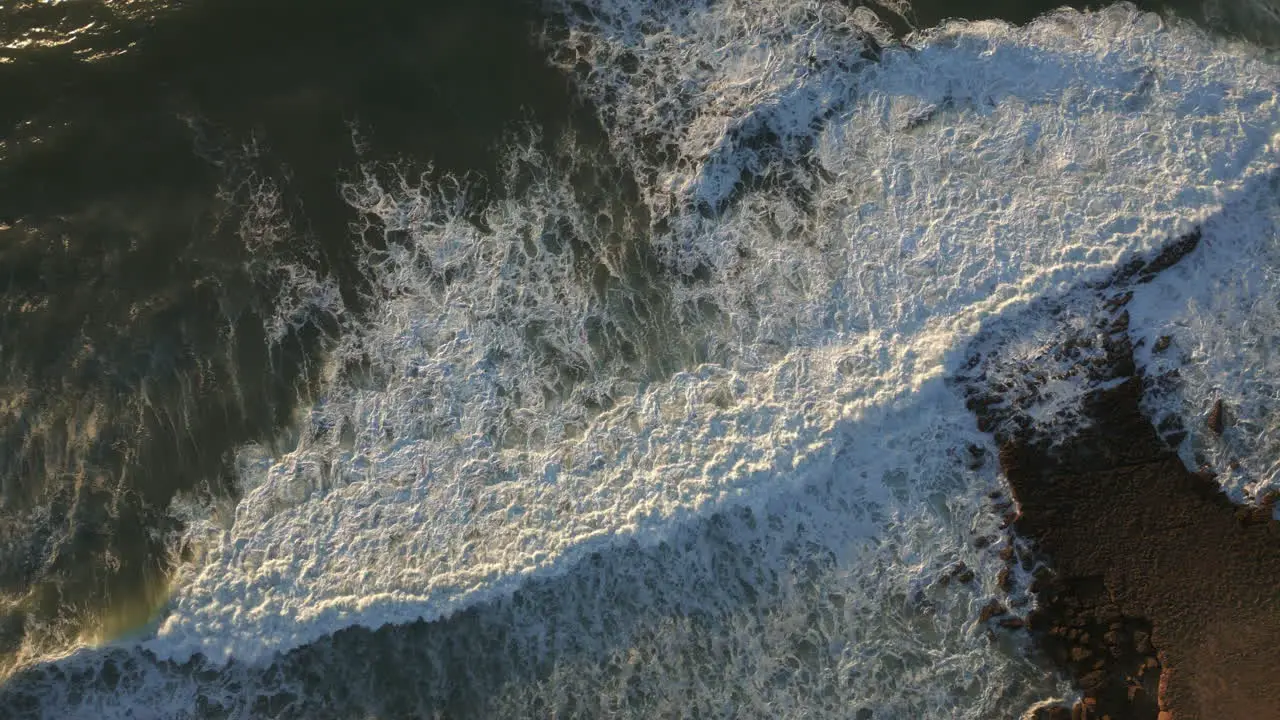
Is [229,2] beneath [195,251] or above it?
above

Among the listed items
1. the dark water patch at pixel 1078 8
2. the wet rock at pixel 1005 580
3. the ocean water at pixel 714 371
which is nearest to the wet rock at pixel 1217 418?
the ocean water at pixel 714 371

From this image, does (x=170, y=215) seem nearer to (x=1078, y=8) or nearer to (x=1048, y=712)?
(x=1078, y=8)

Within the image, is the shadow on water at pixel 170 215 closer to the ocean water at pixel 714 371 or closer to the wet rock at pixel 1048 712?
the ocean water at pixel 714 371

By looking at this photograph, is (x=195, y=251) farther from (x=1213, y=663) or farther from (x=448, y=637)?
(x=1213, y=663)

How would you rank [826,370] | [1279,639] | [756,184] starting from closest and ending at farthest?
[1279,639]
[826,370]
[756,184]

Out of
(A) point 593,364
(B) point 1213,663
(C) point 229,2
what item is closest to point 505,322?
(A) point 593,364

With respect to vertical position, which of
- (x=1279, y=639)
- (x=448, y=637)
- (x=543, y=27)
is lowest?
(x=1279, y=639)

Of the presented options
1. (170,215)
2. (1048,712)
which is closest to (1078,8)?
(1048,712)
